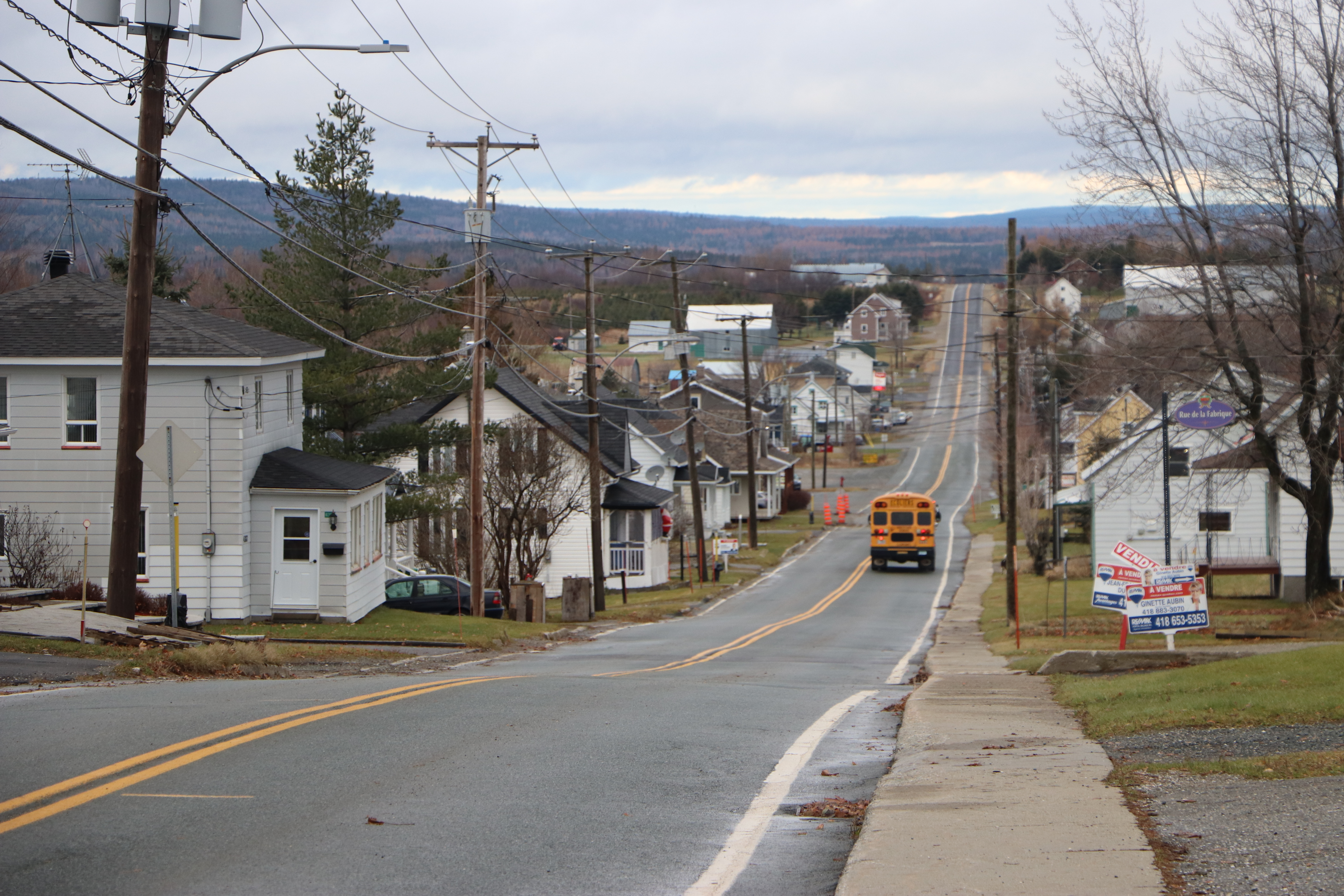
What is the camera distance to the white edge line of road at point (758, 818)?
591 centimetres

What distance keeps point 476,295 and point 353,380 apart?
8.79 meters

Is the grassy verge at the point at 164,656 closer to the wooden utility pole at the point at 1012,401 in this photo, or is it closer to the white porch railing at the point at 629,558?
the wooden utility pole at the point at 1012,401

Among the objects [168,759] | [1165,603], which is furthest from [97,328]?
[1165,603]

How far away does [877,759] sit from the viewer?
965 cm

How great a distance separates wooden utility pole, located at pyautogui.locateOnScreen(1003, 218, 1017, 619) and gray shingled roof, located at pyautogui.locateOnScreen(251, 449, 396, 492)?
14529 millimetres

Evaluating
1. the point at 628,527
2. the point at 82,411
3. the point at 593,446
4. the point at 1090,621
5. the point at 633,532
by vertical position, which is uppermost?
the point at 82,411

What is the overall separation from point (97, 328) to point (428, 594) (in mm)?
10191

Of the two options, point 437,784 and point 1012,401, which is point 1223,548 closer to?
point 1012,401

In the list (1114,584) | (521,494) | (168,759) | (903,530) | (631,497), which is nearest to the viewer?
(168,759)

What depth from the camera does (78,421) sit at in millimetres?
23891

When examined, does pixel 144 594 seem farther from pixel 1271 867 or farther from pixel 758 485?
pixel 758 485

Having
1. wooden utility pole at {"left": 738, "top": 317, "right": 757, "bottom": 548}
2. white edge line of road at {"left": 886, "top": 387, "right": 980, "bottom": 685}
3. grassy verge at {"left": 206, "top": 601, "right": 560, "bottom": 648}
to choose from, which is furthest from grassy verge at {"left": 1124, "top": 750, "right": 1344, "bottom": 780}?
wooden utility pole at {"left": 738, "top": 317, "right": 757, "bottom": 548}

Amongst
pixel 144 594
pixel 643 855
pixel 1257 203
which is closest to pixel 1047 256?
pixel 1257 203

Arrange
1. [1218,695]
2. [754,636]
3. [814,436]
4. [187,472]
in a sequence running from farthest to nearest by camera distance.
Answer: [814,436] < [754,636] < [187,472] < [1218,695]
